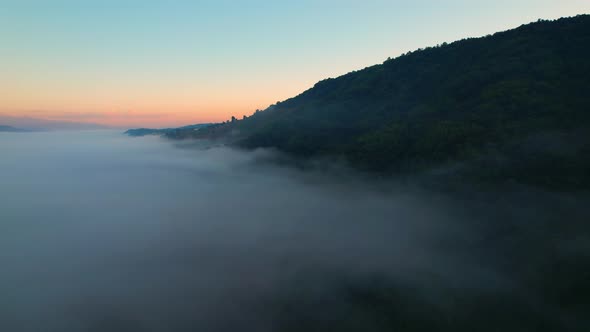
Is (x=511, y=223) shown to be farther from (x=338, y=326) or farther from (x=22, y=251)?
(x=22, y=251)

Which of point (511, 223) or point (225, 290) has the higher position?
point (511, 223)

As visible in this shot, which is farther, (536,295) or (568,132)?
(568,132)

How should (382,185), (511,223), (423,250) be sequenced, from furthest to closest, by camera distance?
1. (382,185)
2. (423,250)
3. (511,223)

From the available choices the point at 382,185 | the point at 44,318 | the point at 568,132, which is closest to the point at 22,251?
the point at 44,318

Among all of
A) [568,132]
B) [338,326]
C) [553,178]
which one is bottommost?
[338,326]

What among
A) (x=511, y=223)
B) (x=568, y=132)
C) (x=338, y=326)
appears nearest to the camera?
(x=338, y=326)

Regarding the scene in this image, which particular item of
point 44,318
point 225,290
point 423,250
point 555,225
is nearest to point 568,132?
point 555,225

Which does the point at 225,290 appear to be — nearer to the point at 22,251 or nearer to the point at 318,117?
Result: the point at 22,251
